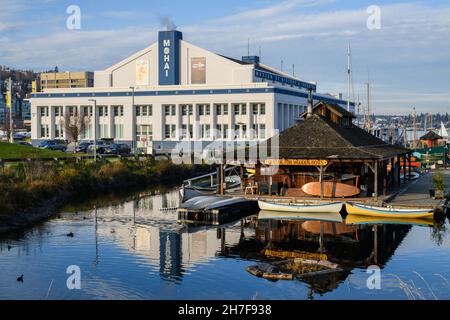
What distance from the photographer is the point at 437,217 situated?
40.2m

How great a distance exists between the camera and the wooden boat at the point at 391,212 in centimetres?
3909

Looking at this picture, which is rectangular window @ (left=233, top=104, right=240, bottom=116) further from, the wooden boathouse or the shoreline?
the wooden boathouse

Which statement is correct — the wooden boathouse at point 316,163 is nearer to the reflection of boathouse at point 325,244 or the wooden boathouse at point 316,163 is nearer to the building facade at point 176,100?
the reflection of boathouse at point 325,244

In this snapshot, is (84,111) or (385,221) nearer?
(385,221)

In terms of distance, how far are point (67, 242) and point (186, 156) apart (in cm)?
5107

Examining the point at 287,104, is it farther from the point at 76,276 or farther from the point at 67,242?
the point at 76,276

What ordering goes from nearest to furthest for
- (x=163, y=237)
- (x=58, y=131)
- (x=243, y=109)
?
(x=163, y=237) → (x=243, y=109) → (x=58, y=131)

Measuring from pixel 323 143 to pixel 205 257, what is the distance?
752 inches

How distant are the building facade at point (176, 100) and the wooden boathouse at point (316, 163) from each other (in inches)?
1806

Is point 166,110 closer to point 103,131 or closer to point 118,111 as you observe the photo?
point 118,111

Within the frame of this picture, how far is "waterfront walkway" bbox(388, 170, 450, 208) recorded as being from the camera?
42156 mm

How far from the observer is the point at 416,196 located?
154ft

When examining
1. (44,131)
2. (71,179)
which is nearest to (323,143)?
(71,179)
